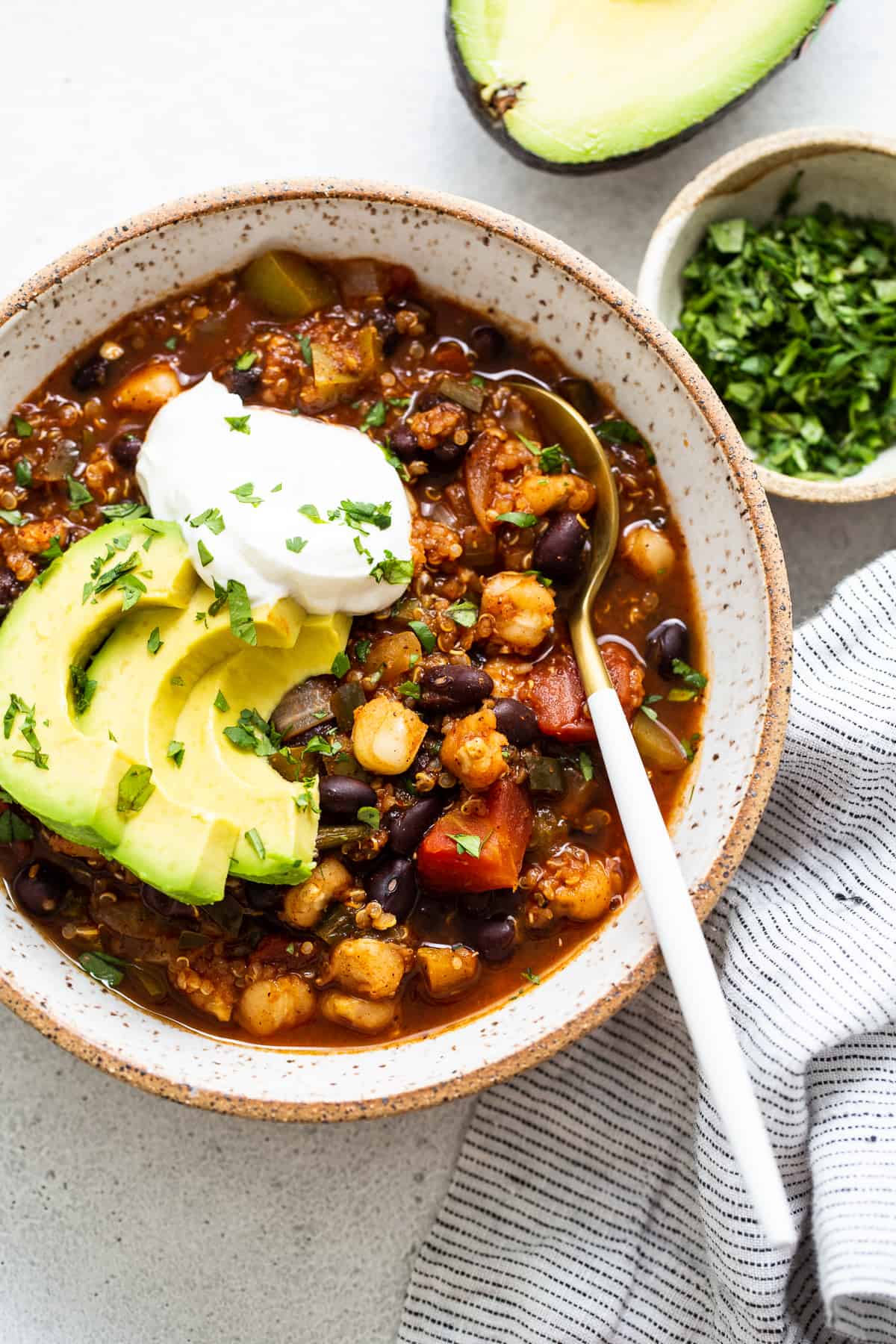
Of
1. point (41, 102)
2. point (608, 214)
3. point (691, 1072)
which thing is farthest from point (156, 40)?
point (691, 1072)

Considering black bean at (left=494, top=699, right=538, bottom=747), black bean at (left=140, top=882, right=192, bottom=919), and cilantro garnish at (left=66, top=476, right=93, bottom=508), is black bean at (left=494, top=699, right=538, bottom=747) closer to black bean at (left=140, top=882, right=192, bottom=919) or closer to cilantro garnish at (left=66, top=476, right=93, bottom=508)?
black bean at (left=140, top=882, right=192, bottom=919)

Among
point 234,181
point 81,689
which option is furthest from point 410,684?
point 234,181

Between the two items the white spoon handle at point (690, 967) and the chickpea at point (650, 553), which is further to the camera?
the chickpea at point (650, 553)

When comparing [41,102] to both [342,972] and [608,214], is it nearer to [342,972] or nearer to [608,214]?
[608,214]

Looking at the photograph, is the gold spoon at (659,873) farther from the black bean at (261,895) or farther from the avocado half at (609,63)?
the black bean at (261,895)

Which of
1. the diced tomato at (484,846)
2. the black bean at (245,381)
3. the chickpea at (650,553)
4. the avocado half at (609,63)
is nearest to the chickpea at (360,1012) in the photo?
the diced tomato at (484,846)

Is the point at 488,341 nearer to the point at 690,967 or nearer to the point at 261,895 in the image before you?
the point at 261,895
